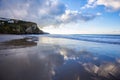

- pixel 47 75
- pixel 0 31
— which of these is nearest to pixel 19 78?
pixel 47 75

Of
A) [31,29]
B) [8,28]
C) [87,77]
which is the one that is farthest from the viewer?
[31,29]

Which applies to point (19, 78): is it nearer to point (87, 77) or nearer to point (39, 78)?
point (39, 78)

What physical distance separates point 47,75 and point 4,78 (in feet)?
5.13

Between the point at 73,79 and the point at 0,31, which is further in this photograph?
the point at 0,31

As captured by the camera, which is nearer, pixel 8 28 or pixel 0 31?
pixel 0 31

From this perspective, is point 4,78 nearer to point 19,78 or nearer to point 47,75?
point 19,78

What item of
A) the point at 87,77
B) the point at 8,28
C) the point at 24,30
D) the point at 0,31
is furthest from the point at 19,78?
the point at 24,30

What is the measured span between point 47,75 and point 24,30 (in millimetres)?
108798

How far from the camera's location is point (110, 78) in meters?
4.82

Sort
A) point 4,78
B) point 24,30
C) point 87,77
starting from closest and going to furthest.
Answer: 1. point 4,78
2. point 87,77
3. point 24,30

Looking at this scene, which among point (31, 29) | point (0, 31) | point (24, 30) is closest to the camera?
point (0, 31)

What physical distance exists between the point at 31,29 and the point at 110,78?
11910 cm

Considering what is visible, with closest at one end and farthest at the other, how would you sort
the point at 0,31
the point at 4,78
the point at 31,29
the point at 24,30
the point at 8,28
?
1. the point at 4,78
2. the point at 0,31
3. the point at 8,28
4. the point at 24,30
5. the point at 31,29

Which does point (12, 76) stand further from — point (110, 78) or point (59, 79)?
point (110, 78)
